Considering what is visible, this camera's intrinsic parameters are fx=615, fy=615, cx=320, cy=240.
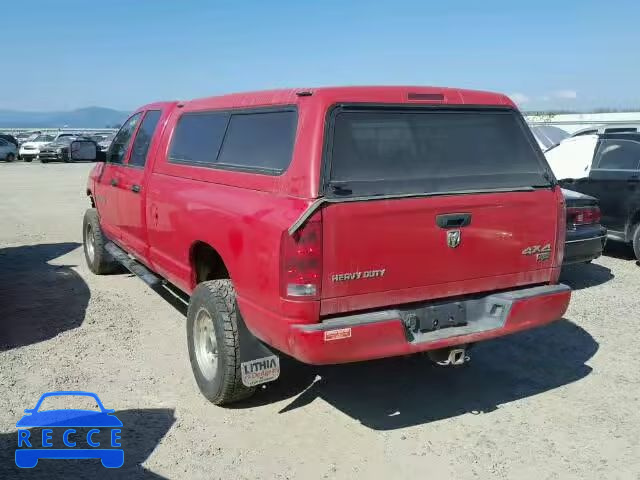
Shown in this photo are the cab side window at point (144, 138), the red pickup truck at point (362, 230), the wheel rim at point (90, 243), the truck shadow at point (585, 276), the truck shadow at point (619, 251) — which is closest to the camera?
the red pickup truck at point (362, 230)

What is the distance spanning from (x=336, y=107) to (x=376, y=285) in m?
1.04

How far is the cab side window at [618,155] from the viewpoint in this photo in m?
8.77

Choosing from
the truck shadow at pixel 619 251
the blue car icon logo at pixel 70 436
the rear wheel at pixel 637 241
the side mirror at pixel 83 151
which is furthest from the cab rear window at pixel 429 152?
the truck shadow at pixel 619 251

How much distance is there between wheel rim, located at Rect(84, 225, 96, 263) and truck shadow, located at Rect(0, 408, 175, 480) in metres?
4.16

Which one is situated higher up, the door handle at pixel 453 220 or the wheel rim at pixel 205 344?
the door handle at pixel 453 220

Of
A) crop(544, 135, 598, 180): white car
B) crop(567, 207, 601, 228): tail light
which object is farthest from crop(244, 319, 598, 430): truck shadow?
crop(544, 135, 598, 180): white car

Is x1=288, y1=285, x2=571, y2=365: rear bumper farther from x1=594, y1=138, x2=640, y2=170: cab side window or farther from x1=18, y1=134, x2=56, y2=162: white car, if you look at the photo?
x1=18, y1=134, x2=56, y2=162: white car

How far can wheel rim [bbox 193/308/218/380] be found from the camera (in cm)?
427

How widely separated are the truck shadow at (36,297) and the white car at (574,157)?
6.94m

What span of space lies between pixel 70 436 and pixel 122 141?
368 centimetres

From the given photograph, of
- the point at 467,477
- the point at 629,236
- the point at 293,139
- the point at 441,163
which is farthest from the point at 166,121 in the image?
the point at 629,236

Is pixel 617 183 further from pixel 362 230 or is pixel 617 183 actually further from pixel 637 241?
pixel 362 230

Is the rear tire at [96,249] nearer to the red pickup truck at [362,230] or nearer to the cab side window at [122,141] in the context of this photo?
the cab side window at [122,141]

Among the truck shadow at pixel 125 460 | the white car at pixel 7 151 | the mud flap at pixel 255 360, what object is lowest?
the white car at pixel 7 151
